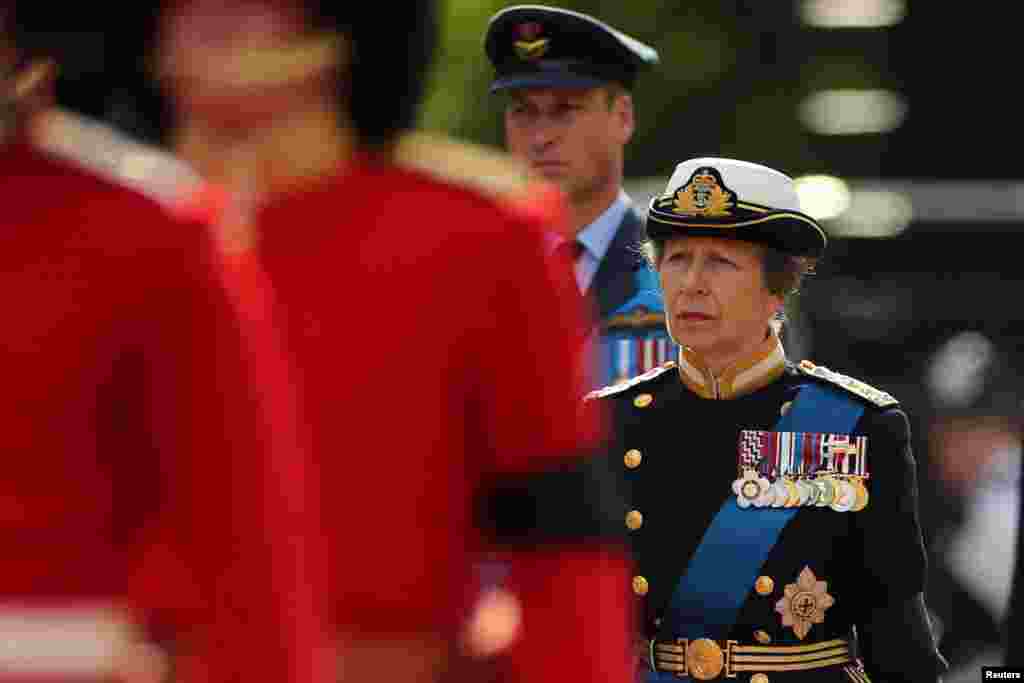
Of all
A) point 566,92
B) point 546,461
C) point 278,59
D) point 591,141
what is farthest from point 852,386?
point 278,59

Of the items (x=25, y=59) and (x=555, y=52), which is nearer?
(x=25, y=59)

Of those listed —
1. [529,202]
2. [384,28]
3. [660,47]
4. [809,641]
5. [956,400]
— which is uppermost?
[660,47]

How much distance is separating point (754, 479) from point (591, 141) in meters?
1.40

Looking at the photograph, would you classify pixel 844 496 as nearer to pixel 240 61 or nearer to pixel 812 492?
pixel 812 492

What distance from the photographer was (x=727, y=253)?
5.17m

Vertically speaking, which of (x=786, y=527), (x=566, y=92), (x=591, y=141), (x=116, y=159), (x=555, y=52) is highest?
(x=555, y=52)

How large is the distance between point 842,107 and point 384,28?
17.4 meters

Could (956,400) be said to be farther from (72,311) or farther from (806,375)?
(72,311)

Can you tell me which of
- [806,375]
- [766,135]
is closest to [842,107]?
[766,135]

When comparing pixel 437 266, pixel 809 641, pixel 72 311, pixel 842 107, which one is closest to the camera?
pixel 72 311

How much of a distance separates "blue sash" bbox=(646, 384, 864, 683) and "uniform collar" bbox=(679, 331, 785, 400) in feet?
0.39

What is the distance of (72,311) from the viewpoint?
2598 millimetres

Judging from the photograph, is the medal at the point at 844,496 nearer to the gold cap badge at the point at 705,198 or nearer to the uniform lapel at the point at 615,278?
the gold cap badge at the point at 705,198

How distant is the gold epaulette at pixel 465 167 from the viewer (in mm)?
2859
